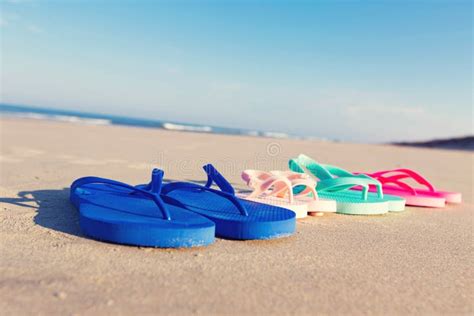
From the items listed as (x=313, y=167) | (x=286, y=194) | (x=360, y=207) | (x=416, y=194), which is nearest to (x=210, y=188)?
(x=286, y=194)

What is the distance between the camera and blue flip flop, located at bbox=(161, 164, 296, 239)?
2383mm

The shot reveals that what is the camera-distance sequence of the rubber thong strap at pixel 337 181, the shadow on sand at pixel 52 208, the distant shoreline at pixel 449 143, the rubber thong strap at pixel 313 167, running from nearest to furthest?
the shadow on sand at pixel 52 208 → the rubber thong strap at pixel 337 181 → the rubber thong strap at pixel 313 167 → the distant shoreline at pixel 449 143

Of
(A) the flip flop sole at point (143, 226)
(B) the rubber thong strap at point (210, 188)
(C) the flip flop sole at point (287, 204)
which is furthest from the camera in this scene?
(C) the flip flop sole at point (287, 204)

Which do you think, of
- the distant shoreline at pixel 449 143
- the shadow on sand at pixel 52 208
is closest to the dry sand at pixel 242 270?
the shadow on sand at pixel 52 208

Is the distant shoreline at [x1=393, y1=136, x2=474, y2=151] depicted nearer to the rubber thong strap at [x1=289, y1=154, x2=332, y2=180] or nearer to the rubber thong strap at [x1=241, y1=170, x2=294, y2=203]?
the rubber thong strap at [x1=289, y1=154, x2=332, y2=180]

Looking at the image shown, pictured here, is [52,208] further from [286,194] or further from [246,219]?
[286,194]

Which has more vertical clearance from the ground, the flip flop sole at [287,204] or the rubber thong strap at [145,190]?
the rubber thong strap at [145,190]

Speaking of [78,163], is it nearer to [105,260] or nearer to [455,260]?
[105,260]

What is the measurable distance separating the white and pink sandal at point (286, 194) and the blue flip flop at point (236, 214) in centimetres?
21

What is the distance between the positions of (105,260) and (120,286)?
299mm

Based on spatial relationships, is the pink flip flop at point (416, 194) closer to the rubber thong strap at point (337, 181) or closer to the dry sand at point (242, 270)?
the rubber thong strap at point (337, 181)

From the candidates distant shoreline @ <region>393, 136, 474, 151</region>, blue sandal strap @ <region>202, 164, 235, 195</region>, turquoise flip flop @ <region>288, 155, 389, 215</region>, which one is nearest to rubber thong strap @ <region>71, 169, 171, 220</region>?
blue sandal strap @ <region>202, 164, 235, 195</region>

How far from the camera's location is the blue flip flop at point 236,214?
238 cm

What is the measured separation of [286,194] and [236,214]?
931 mm
